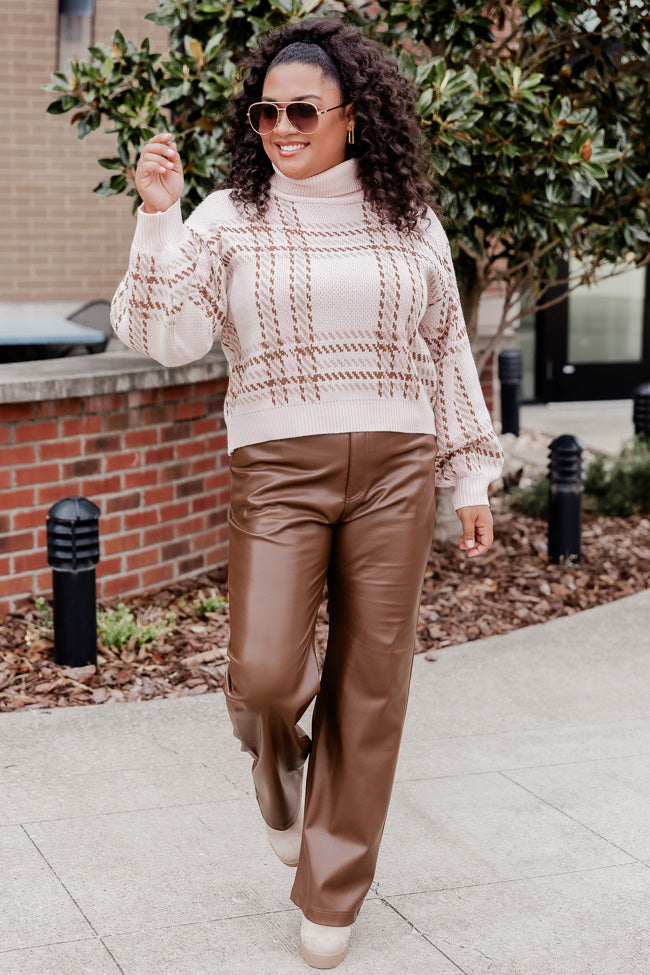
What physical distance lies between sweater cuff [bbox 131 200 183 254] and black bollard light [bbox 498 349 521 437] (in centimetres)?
845

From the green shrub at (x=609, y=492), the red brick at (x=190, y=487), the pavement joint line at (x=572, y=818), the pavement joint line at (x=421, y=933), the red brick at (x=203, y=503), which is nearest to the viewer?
the pavement joint line at (x=421, y=933)

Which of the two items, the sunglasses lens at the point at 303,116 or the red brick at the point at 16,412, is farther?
the red brick at the point at 16,412

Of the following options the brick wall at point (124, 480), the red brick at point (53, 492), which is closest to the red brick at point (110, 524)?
the brick wall at point (124, 480)

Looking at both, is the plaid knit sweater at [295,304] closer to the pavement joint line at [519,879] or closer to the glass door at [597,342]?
the pavement joint line at [519,879]

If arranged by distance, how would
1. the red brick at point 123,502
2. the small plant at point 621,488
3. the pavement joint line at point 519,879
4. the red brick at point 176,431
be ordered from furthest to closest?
the small plant at point 621,488 → the red brick at point 176,431 → the red brick at point 123,502 → the pavement joint line at point 519,879

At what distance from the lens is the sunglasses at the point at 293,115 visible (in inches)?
109

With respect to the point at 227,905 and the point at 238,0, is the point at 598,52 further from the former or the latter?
the point at 227,905

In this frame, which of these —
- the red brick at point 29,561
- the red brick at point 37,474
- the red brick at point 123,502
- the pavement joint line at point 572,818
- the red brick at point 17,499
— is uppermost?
the red brick at point 37,474

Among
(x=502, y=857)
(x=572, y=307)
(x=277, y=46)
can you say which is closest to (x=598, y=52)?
(x=277, y=46)

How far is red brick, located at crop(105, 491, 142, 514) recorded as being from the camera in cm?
552

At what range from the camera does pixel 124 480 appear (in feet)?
18.2

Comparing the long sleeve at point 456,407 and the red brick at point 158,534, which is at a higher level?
the long sleeve at point 456,407

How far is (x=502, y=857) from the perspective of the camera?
348cm

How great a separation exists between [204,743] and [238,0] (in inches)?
131
